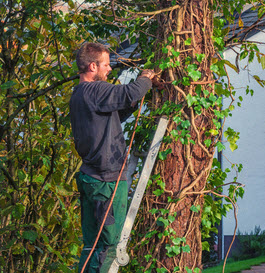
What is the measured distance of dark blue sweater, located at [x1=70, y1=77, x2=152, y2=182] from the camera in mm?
3547

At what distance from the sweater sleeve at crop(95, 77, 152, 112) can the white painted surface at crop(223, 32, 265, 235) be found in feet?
24.2

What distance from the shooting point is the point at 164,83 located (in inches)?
158

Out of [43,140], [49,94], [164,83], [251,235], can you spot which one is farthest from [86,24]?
[251,235]

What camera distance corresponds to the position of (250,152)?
1080 cm

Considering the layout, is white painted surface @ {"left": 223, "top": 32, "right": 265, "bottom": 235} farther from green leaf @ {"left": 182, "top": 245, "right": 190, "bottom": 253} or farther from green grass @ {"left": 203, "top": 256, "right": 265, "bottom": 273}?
green leaf @ {"left": 182, "top": 245, "right": 190, "bottom": 253}

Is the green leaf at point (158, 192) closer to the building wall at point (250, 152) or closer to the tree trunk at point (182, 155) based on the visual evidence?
the tree trunk at point (182, 155)

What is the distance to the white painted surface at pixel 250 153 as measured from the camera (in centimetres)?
1071

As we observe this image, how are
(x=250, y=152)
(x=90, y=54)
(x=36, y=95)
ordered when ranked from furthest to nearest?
(x=250, y=152) → (x=36, y=95) → (x=90, y=54)

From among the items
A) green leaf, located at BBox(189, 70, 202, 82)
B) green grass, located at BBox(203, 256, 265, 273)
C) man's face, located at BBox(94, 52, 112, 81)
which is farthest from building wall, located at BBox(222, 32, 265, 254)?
man's face, located at BBox(94, 52, 112, 81)

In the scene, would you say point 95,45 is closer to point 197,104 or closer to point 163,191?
point 197,104

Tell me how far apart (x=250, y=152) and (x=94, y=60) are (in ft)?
→ 24.8

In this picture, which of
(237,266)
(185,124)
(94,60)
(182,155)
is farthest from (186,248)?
(237,266)

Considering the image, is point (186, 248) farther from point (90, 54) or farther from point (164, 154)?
point (90, 54)

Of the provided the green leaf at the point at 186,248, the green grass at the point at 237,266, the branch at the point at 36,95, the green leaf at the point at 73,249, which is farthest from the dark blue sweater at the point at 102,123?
the green grass at the point at 237,266
